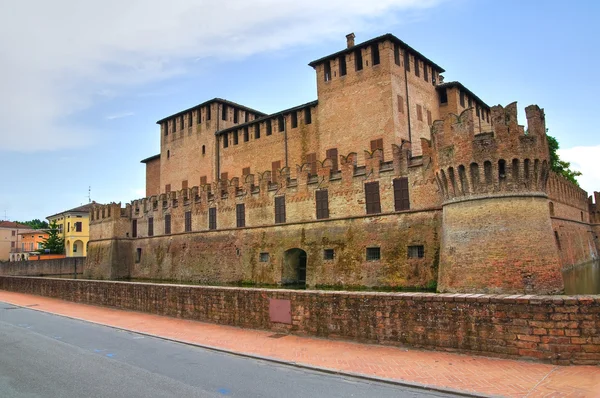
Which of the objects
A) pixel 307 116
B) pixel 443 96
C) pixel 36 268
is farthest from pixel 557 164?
pixel 36 268

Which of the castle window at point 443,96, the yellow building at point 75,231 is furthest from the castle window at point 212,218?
the yellow building at point 75,231

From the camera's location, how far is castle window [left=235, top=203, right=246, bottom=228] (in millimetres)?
32469

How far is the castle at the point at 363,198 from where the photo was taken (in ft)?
59.7

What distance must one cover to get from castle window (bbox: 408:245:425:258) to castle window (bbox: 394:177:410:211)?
2.23 meters

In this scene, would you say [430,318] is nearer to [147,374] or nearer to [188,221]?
[147,374]

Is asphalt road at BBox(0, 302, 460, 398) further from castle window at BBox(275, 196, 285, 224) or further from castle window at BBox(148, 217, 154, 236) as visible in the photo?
castle window at BBox(148, 217, 154, 236)

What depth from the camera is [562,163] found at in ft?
159

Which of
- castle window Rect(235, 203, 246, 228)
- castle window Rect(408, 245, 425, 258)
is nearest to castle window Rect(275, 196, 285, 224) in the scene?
castle window Rect(235, 203, 246, 228)

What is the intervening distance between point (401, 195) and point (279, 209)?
9.45 meters

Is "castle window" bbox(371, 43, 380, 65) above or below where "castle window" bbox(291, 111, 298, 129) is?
above

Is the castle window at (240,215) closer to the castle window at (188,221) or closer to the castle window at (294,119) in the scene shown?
the castle window at (188,221)

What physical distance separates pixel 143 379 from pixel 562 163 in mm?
52948

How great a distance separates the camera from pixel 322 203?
27.3 meters

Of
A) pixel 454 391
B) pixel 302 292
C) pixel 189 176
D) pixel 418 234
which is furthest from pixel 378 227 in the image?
pixel 189 176
